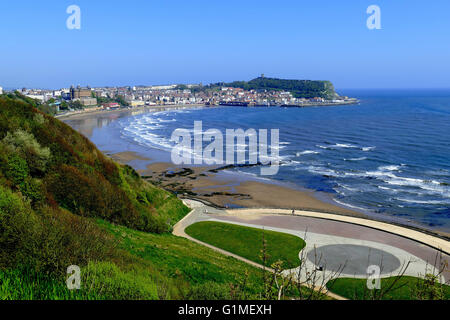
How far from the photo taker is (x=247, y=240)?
2839 centimetres

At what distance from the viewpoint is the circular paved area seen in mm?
23816

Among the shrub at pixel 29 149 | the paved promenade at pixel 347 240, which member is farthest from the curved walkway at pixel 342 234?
the shrub at pixel 29 149

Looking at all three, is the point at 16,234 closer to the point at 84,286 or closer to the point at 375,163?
the point at 84,286

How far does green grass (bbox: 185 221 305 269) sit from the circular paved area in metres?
1.69

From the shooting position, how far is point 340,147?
238 ft

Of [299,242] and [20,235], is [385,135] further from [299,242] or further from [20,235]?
[20,235]

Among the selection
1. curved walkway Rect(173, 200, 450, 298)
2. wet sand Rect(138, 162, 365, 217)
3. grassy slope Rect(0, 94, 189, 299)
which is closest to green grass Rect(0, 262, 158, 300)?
grassy slope Rect(0, 94, 189, 299)

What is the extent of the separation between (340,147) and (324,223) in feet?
140

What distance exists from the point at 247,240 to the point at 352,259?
7650 millimetres

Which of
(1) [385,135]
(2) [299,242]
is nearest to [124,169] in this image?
(2) [299,242]

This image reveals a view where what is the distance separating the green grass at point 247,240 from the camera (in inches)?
1022

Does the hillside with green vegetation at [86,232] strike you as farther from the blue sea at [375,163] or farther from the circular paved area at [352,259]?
the blue sea at [375,163]

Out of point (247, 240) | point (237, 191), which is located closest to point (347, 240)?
point (247, 240)

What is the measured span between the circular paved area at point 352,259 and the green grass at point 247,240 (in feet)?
5.55
